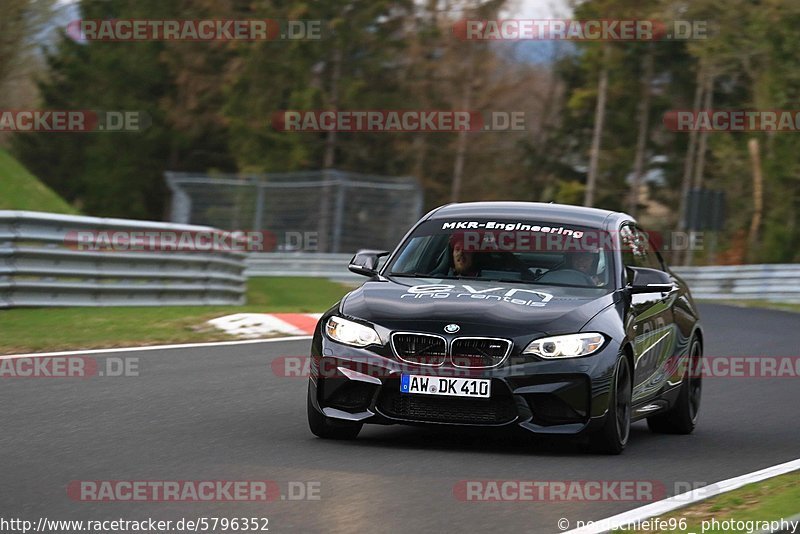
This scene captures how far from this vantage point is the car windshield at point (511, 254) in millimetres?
9414

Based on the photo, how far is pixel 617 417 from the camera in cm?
867

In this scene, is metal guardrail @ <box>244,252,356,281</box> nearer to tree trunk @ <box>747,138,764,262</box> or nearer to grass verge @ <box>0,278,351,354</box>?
grass verge @ <box>0,278,351,354</box>

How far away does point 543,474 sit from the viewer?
787 centimetres

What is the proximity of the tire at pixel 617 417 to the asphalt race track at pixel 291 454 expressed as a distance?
10 centimetres

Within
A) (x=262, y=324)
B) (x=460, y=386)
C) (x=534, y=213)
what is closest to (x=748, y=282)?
(x=262, y=324)

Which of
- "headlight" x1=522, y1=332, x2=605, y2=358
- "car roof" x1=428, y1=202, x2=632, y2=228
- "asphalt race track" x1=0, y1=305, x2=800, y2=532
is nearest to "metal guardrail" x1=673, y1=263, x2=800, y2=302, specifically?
"asphalt race track" x1=0, y1=305, x2=800, y2=532

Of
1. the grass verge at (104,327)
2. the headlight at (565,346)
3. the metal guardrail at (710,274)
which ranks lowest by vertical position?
the metal guardrail at (710,274)

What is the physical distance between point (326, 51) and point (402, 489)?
170ft

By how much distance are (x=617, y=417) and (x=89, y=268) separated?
A: 9372 mm

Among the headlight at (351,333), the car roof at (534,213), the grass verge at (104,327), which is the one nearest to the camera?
the headlight at (351,333)

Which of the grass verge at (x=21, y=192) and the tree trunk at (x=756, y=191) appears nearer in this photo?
the grass verge at (x=21, y=192)

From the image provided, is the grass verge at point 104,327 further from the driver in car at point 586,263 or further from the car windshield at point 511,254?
the driver in car at point 586,263

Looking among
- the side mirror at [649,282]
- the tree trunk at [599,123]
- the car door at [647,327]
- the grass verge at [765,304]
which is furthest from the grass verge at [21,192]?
the tree trunk at [599,123]

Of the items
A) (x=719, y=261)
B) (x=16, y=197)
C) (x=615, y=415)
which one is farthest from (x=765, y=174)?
(x=615, y=415)
